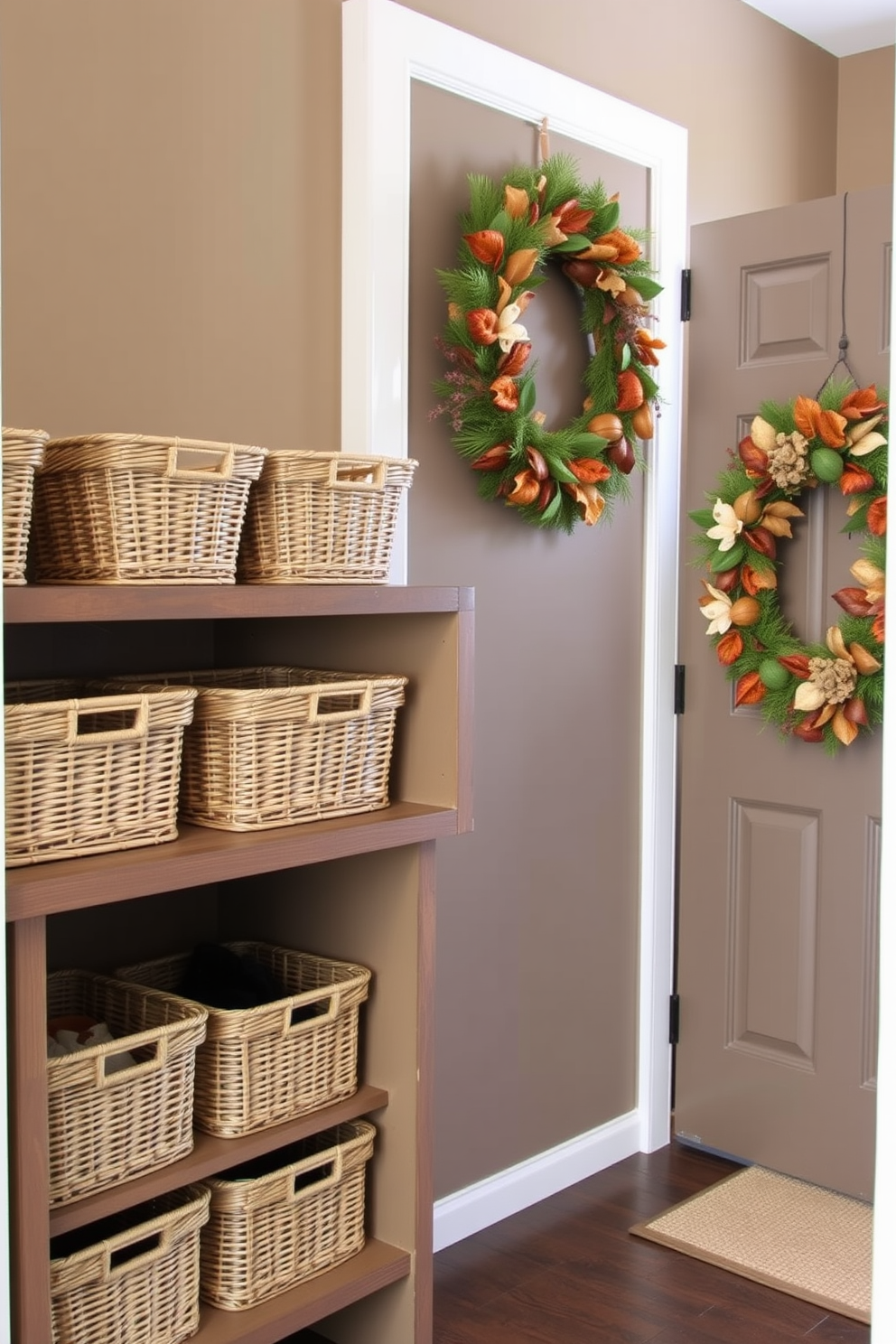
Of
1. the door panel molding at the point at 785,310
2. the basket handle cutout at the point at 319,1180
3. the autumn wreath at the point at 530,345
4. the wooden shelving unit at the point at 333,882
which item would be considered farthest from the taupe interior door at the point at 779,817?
the basket handle cutout at the point at 319,1180

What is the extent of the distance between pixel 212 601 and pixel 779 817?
163 cm

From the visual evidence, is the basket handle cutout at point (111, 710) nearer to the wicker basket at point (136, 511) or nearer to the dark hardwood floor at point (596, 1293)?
the wicker basket at point (136, 511)

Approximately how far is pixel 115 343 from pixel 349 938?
922mm

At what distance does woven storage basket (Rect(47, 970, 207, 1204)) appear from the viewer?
59.9 inches

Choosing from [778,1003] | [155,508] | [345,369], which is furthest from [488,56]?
[778,1003]

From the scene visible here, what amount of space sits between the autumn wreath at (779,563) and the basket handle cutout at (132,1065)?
1.51 m

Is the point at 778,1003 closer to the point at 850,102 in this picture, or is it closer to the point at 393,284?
the point at 393,284

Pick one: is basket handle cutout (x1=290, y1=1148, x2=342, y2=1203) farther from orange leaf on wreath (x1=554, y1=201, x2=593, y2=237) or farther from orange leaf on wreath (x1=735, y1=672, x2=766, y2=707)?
orange leaf on wreath (x1=554, y1=201, x2=593, y2=237)

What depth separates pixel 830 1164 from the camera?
8.99 ft

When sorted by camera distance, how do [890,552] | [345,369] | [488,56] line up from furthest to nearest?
[488,56], [345,369], [890,552]

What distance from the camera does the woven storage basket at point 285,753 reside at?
169 cm

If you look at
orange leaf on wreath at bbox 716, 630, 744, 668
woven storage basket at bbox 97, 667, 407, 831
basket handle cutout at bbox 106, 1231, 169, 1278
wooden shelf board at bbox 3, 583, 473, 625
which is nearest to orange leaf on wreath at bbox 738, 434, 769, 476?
orange leaf on wreath at bbox 716, 630, 744, 668

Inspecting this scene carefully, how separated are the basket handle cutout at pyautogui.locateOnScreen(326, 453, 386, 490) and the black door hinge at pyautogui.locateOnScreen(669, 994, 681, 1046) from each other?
1.64 metres

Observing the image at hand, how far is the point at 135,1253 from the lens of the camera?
1.80m
